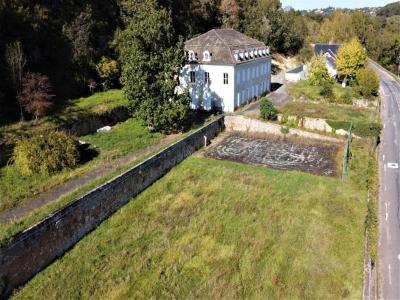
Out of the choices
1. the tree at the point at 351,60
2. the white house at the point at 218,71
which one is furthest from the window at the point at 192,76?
the tree at the point at 351,60

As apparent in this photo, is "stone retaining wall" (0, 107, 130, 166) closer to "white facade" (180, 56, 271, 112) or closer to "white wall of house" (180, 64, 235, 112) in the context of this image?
"white wall of house" (180, 64, 235, 112)

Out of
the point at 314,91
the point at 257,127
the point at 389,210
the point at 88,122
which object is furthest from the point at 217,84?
the point at 389,210

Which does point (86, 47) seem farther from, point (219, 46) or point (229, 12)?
point (229, 12)

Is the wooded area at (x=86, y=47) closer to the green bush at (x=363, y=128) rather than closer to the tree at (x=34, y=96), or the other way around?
the tree at (x=34, y=96)

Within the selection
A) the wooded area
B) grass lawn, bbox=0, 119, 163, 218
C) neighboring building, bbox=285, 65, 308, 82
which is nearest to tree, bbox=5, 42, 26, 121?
the wooded area

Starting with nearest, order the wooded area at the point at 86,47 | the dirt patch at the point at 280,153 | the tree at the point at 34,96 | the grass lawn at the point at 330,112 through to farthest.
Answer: the dirt patch at the point at 280,153
the tree at the point at 34,96
the wooded area at the point at 86,47
the grass lawn at the point at 330,112
